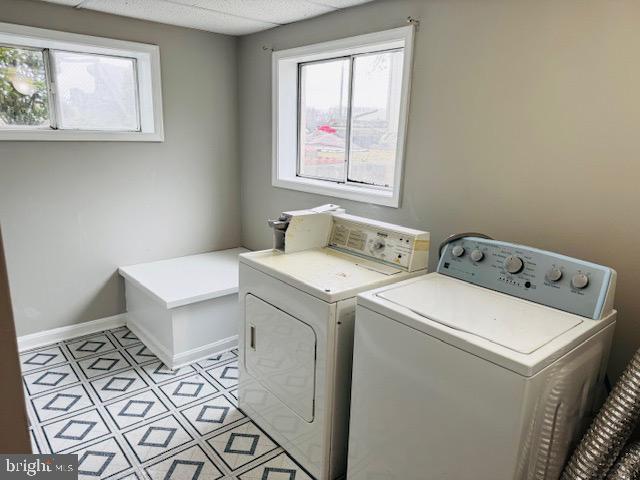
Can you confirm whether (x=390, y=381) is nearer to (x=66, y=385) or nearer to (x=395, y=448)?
(x=395, y=448)

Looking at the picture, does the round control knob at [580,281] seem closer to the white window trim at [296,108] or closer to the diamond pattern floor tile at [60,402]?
the white window trim at [296,108]

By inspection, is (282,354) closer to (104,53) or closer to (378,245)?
(378,245)

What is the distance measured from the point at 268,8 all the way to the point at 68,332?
8.52 feet

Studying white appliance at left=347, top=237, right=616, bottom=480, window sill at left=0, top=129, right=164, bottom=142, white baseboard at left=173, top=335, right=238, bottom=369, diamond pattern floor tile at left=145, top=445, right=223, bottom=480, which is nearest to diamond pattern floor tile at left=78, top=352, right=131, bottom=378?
white baseboard at left=173, top=335, right=238, bottom=369

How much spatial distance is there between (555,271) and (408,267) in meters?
0.62

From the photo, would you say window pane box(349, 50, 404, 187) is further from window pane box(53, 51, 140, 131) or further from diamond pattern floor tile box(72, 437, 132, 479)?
diamond pattern floor tile box(72, 437, 132, 479)

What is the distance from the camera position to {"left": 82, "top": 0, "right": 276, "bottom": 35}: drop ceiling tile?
2.67 metres

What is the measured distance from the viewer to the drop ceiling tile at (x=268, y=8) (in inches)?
101

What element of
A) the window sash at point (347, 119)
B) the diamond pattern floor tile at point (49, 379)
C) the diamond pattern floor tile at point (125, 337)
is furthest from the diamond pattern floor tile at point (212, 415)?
the window sash at point (347, 119)

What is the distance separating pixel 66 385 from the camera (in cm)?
261

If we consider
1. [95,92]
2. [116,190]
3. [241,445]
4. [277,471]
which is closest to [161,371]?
[241,445]

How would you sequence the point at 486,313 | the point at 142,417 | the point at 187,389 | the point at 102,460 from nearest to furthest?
the point at 486,313, the point at 102,460, the point at 142,417, the point at 187,389

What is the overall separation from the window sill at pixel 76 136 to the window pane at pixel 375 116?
1.49 metres

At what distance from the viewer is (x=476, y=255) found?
183cm
